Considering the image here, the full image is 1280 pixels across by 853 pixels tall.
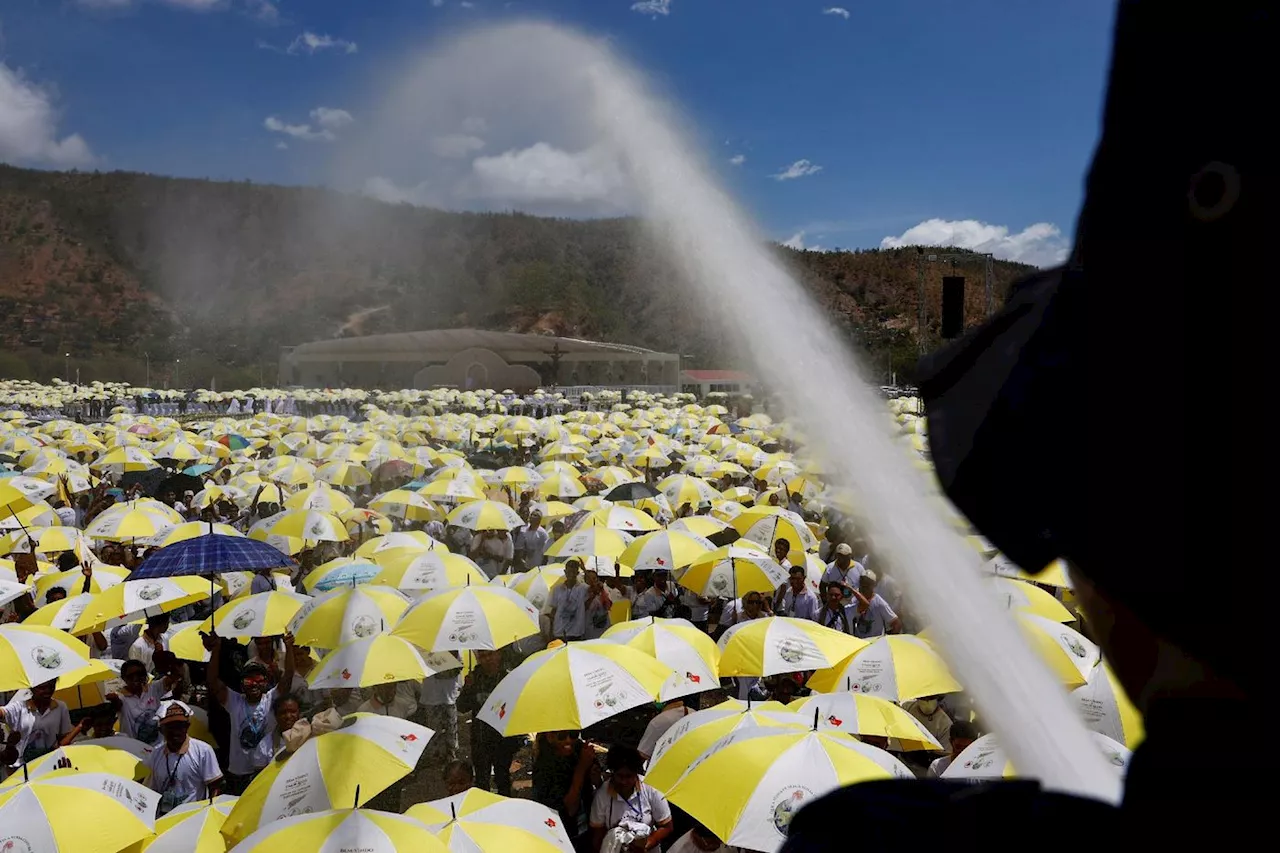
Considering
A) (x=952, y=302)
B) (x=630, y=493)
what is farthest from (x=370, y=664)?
(x=952, y=302)

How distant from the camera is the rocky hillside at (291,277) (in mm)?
108562

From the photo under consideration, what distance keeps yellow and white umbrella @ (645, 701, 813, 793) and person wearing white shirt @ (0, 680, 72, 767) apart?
16.4ft

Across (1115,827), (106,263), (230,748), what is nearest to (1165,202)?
(1115,827)

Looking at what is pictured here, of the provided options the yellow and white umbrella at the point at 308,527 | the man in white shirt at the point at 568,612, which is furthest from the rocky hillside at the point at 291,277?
the man in white shirt at the point at 568,612

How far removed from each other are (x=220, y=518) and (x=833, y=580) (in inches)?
421

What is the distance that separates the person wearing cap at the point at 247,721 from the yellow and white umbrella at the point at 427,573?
2282mm

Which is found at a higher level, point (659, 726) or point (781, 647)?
point (781, 647)

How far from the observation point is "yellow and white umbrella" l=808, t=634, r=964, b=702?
6301mm

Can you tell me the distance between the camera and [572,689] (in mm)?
6332

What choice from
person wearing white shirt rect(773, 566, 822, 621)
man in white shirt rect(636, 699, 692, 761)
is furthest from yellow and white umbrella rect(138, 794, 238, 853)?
person wearing white shirt rect(773, 566, 822, 621)

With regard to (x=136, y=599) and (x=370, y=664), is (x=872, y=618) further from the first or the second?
(x=136, y=599)

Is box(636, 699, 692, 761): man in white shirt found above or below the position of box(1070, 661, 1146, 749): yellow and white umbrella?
below

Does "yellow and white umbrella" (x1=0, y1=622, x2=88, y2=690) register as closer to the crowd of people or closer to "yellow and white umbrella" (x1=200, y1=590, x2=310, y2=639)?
the crowd of people

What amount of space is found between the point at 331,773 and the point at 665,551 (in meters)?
5.41
